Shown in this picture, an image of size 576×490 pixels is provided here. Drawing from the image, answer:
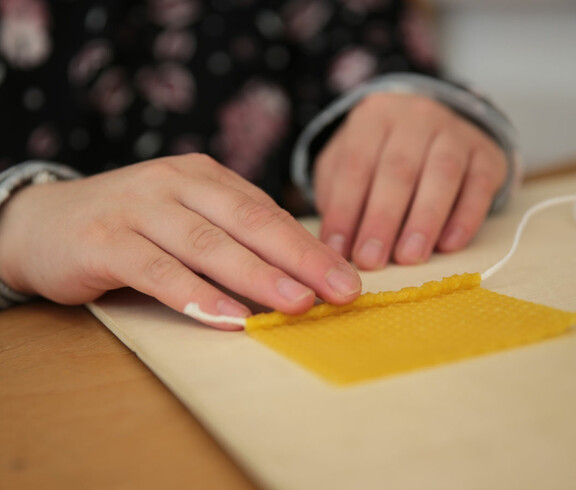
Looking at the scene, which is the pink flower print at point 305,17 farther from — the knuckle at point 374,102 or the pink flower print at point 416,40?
the knuckle at point 374,102

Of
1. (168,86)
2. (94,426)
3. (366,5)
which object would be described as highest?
(366,5)

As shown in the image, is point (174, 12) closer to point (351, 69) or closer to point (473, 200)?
point (351, 69)

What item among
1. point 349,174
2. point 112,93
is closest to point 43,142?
point 112,93

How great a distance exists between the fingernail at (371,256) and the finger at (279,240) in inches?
4.0

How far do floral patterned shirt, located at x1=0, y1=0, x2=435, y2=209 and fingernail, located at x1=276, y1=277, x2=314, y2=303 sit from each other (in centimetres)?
44

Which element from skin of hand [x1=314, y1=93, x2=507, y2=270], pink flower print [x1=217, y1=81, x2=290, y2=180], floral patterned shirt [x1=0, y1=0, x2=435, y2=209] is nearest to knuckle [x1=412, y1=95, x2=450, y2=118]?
skin of hand [x1=314, y1=93, x2=507, y2=270]

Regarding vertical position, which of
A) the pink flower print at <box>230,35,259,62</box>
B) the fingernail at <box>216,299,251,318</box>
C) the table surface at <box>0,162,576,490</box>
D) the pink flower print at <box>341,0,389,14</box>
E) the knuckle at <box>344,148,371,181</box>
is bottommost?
A: the table surface at <box>0,162,576,490</box>

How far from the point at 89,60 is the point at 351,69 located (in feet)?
1.20

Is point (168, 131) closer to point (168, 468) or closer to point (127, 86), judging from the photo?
point (127, 86)

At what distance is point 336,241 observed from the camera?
0.54 metres

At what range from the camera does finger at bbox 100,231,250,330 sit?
14.9 inches

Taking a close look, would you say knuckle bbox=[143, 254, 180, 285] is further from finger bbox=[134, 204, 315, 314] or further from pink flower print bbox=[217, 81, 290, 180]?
pink flower print bbox=[217, 81, 290, 180]

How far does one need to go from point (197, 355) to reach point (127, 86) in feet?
1.84

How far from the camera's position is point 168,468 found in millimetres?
251
